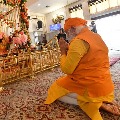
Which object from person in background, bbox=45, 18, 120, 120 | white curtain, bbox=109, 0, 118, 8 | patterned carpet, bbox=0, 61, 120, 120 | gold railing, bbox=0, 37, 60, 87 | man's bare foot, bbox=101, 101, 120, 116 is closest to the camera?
person in background, bbox=45, 18, 120, 120

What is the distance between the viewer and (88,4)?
480 inches

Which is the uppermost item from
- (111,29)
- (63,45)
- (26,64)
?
(111,29)

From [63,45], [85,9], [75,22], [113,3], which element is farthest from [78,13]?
[75,22]

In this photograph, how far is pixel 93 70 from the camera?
83.1 inches

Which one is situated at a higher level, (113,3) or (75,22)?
(113,3)

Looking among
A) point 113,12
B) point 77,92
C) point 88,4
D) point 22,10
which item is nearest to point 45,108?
point 77,92

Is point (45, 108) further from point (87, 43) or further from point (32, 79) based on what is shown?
point (32, 79)

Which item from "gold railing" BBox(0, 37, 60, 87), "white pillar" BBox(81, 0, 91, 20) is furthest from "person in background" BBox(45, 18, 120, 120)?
"white pillar" BBox(81, 0, 91, 20)

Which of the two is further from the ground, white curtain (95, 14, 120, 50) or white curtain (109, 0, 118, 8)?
white curtain (109, 0, 118, 8)

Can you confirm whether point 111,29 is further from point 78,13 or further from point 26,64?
point 26,64

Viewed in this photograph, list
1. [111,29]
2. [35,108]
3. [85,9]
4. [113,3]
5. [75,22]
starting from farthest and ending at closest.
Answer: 1. [85,9]
2. [111,29]
3. [113,3]
4. [35,108]
5. [75,22]

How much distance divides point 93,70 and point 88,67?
2.7 inches

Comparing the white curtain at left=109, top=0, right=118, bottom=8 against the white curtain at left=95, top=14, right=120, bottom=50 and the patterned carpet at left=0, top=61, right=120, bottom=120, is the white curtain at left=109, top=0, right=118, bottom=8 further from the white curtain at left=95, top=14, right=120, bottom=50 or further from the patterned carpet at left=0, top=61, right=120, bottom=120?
the patterned carpet at left=0, top=61, right=120, bottom=120

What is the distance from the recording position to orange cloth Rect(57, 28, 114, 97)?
2.03 m
